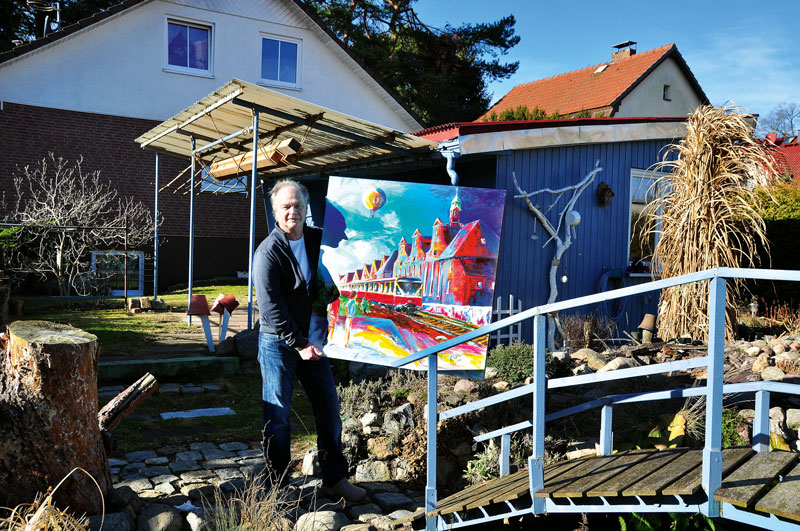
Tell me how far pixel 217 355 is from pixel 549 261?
446 cm

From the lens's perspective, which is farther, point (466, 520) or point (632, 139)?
point (632, 139)

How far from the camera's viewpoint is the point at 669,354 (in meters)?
7.53

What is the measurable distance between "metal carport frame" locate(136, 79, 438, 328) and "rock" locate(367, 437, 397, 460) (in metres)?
2.45

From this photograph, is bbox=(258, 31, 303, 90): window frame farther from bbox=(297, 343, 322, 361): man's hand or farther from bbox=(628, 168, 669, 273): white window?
bbox=(297, 343, 322, 361): man's hand

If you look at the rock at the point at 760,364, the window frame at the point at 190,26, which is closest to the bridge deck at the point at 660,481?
the rock at the point at 760,364

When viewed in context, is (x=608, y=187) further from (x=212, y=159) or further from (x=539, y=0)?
(x=539, y=0)

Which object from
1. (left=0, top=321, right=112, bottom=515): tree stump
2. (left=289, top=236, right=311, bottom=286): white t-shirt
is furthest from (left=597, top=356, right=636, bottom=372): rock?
(left=0, top=321, right=112, bottom=515): tree stump

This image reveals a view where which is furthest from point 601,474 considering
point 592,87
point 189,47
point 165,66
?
Result: point 592,87

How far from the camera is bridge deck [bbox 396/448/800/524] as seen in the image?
117 inches

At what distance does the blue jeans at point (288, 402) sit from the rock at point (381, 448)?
2.26 feet

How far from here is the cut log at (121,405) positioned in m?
4.12

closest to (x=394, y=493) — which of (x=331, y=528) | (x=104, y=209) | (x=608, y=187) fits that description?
(x=331, y=528)

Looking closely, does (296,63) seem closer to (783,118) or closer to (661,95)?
(661,95)

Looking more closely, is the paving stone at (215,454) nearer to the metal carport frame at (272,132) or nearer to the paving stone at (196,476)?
the paving stone at (196,476)
